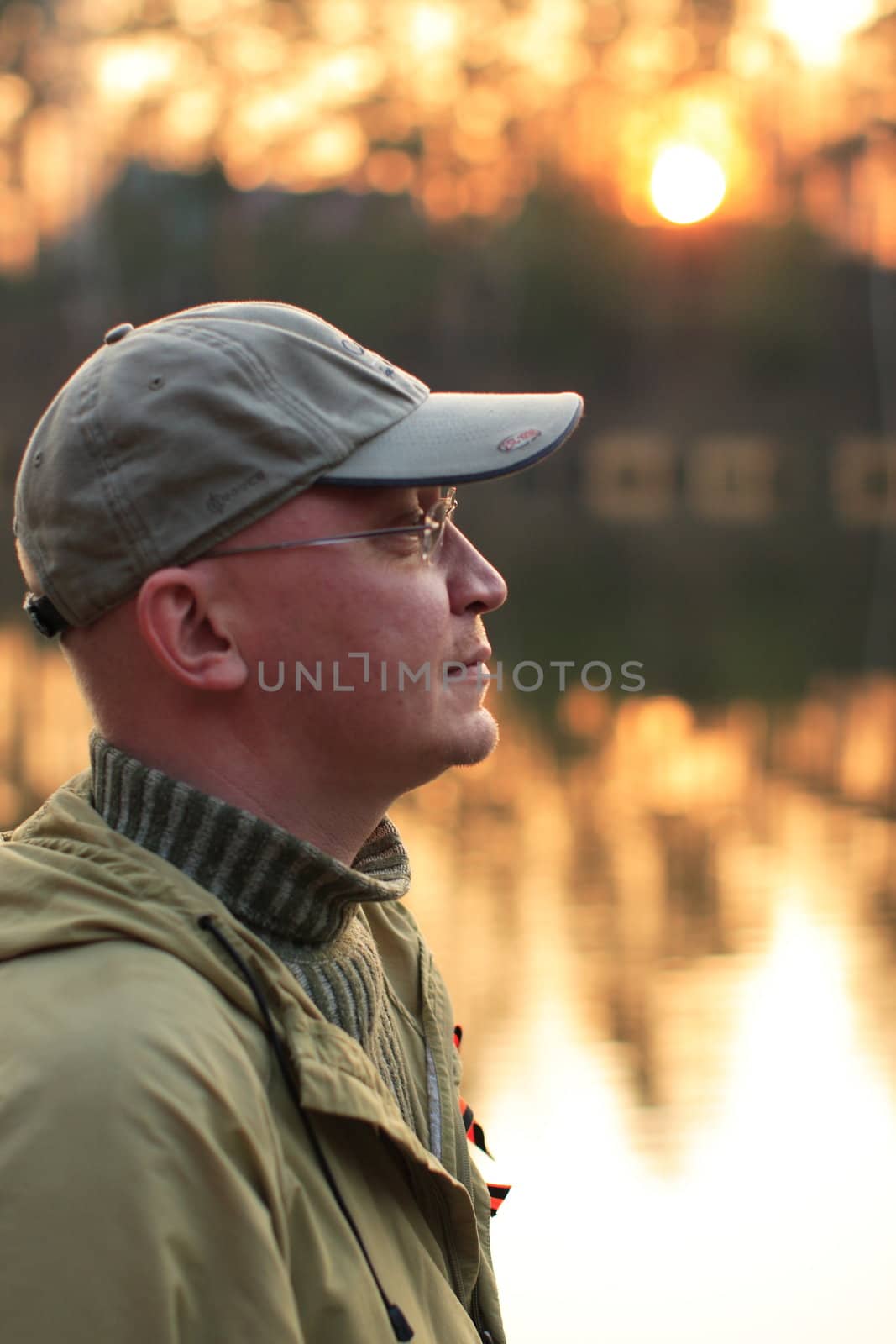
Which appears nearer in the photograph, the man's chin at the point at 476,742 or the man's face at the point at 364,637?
the man's face at the point at 364,637

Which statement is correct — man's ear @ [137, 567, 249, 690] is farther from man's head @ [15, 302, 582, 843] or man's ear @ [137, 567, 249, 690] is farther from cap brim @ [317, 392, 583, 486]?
cap brim @ [317, 392, 583, 486]

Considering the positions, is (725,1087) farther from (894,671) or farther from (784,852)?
(894,671)

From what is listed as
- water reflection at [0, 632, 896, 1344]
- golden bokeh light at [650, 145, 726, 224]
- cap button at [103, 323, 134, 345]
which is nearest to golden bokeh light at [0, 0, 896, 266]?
golden bokeh light at [650, 145, 726, 224]

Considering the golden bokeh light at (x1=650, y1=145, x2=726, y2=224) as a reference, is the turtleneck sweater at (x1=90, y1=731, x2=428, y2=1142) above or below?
above

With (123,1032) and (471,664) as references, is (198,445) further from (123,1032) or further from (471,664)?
(123,1032)

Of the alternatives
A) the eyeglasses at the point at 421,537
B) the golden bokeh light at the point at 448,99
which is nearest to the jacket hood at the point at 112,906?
the eyeglasses at the point at 421,537

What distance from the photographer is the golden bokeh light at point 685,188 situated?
40.0 meters

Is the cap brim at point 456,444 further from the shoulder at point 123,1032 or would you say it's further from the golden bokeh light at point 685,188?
the golden bokeh light at point 685,188

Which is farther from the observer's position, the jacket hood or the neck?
the neck

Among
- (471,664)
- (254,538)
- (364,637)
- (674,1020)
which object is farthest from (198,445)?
(674,1020)

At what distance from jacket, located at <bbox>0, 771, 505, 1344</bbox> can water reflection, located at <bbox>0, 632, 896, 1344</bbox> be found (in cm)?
230

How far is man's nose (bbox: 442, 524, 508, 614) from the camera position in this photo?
1.59m

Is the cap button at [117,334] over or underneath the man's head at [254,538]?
over

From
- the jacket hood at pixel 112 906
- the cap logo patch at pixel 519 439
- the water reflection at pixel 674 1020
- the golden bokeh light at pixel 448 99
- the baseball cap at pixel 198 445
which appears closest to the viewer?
the jacket hood at pixel 112 906
